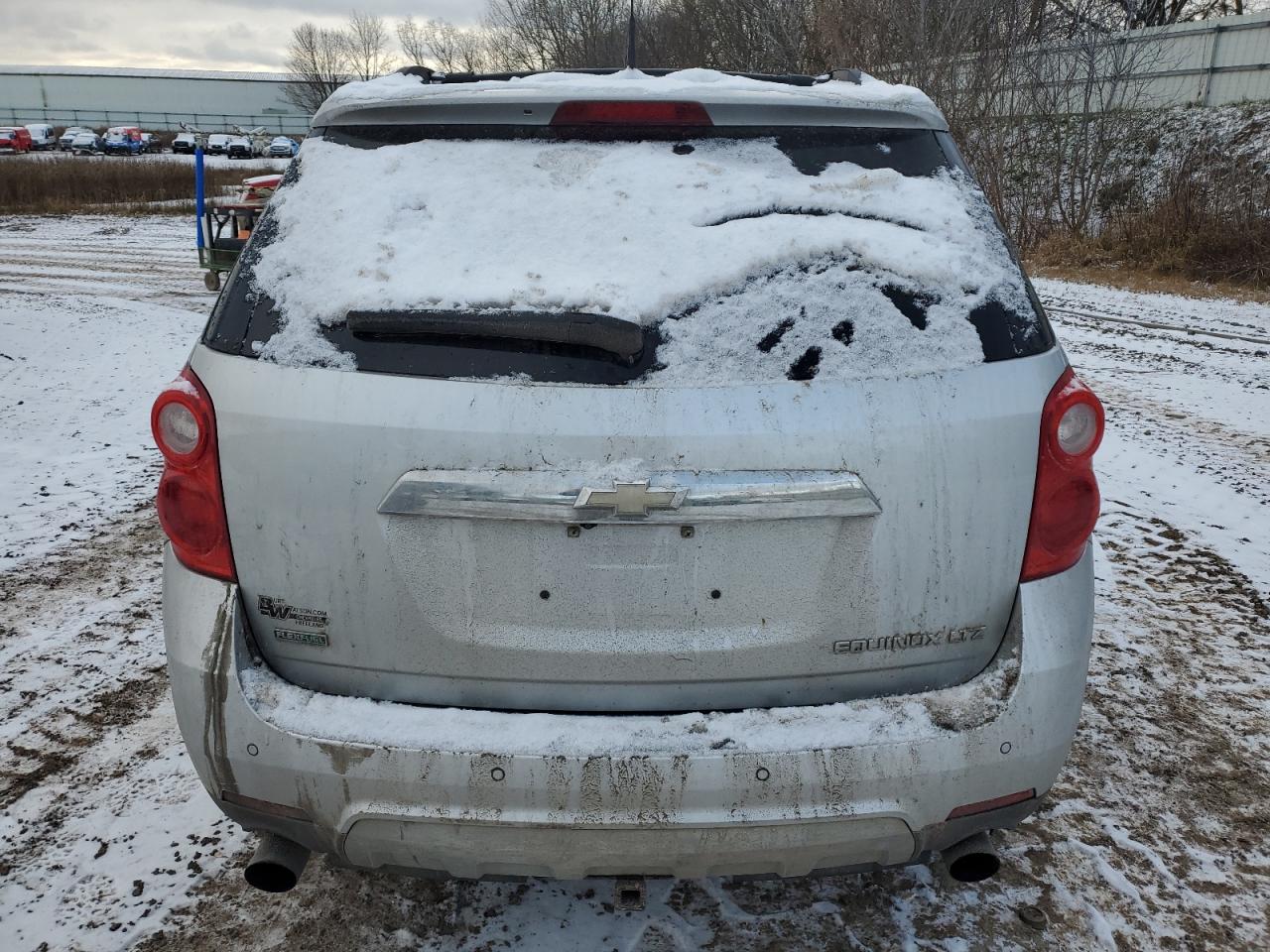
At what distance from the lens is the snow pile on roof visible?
211cm

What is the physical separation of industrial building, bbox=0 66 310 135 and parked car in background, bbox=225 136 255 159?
24.1 m

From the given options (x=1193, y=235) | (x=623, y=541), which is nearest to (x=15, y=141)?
(x=1193, y=235)

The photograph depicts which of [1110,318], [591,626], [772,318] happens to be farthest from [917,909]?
[1110,318]

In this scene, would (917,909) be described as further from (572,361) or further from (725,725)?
(572,361)

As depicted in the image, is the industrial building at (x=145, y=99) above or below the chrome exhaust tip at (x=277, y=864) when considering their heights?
above

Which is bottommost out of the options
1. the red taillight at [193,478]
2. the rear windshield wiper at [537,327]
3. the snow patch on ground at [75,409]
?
the snow patch on ground at [75,409]

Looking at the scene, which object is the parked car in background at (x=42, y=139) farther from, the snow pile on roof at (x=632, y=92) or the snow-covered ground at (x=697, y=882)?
the snow pile on roof at (x=632, y=92)

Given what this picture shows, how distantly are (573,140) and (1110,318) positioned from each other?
Answer: 1146cm

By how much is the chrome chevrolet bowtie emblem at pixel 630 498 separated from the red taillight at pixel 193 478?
2.46ft

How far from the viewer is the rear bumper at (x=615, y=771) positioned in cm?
178

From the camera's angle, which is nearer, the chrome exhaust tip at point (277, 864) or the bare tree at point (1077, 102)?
the chrome exhaust tip at point (277, 864)

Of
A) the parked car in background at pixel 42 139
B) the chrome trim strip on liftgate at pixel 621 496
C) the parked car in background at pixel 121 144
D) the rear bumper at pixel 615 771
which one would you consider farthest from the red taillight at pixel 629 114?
the parked car in background at pixel 42 139

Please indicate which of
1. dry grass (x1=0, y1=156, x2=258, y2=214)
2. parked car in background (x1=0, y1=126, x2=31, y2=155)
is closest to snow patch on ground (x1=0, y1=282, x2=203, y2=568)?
dry grass (x1=0, y1=156, x2=258, y2=214)

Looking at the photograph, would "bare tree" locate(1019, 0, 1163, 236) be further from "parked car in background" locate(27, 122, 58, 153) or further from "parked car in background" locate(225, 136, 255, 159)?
"parked car in background" locate(27, 122, 58, 153)
